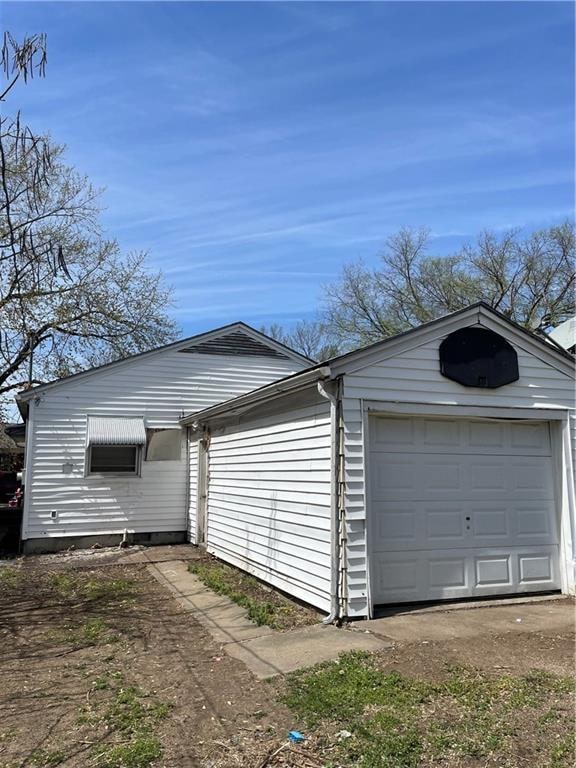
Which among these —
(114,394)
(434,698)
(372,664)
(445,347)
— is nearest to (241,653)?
(372,664)

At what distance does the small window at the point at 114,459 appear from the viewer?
12.6m

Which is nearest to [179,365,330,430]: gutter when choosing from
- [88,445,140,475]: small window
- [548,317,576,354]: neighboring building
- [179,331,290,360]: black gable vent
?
[88,445,140,475]: small window

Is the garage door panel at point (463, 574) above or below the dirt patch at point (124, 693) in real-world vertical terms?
above

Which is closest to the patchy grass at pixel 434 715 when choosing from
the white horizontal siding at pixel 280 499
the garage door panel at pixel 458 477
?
the white horizontal siding at pixel 280 499

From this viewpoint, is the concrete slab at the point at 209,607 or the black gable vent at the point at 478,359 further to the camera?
the black gable vent at the point at 478,359

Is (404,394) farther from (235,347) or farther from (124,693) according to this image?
(235,347)

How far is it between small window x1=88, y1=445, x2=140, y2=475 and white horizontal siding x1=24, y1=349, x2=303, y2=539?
18 centimetres

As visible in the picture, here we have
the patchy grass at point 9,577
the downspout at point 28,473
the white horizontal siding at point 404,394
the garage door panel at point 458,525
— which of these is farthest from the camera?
the downspout at point 28,473

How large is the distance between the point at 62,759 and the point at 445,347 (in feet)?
18.8

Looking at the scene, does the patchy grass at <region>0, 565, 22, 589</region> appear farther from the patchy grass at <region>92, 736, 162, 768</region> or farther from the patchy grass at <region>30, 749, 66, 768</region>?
the patchy grass at <region>92, 736, 162, 768</region>

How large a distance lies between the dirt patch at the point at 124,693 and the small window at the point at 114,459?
5375 mm

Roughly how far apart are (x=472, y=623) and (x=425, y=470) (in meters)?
1.82

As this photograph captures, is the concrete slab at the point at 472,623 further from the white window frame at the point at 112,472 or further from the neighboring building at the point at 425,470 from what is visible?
the white window frame at the point at 112,472

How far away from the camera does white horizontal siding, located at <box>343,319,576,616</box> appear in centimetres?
631
